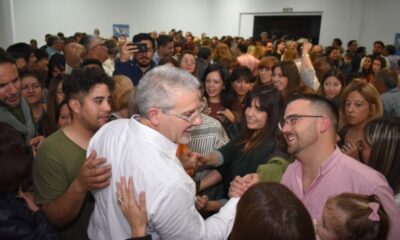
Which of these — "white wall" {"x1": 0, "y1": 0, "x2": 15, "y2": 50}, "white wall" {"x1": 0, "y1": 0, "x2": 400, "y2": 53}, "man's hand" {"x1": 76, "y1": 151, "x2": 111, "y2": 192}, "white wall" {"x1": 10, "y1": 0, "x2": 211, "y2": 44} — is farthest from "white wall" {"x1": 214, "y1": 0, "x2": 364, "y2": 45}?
"man's hand" {"x1": 76, "y1": 151, "x2": 111, "y2": 192}

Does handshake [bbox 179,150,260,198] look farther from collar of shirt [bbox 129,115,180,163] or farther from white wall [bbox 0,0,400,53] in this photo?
white wall [bbox 0,0,400,53]

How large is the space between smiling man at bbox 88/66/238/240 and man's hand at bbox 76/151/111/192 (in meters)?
0.03

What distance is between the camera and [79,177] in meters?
1.59

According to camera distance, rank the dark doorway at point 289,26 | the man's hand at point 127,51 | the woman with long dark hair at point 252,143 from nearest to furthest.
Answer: the woman with long dark hair at point 252,143, the man's hand at point 127,51, the dark doorway at point 289,26

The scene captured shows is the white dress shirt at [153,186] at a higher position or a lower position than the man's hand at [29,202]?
higher

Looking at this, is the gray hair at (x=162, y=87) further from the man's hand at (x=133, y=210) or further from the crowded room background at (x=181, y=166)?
the man's hand at (x=133, y=210)

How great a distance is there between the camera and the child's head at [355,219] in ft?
4.32

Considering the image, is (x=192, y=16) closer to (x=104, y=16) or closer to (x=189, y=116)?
(x=104, y=16)

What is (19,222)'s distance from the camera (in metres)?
1.43

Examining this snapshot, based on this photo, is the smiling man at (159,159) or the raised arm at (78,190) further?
the raised arm at (78,190)

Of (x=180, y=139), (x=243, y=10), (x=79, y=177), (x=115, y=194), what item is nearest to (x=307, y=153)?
(x=180, y=139)

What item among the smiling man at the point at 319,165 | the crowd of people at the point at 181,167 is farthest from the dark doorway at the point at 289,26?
the smiling man at the point at 319,165

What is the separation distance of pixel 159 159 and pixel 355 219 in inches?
32.9

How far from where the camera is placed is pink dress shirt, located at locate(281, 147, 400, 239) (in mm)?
1554
